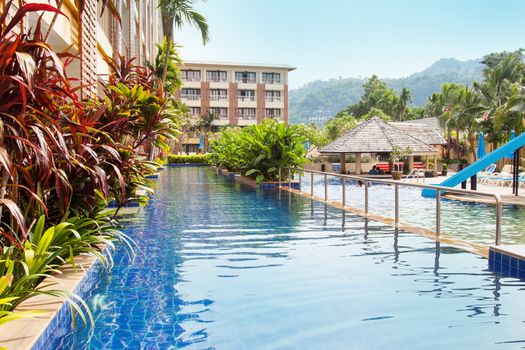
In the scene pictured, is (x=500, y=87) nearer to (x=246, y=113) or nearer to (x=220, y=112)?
(x=246, y=113)

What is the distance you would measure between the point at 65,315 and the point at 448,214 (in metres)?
9.31

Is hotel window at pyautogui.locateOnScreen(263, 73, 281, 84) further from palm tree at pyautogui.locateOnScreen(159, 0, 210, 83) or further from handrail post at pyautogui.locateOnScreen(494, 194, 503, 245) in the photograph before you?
handrail post at pyautogui.locateOnScreen(494, 194, 503, 245)

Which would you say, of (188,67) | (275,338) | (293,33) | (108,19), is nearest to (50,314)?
(275,338)

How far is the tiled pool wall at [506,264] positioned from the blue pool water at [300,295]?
0.48ft

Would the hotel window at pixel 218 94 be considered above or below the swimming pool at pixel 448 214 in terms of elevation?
above

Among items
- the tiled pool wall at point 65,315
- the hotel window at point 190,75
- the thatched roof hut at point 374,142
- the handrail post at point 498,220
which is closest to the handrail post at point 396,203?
the handrail post at point 498,220

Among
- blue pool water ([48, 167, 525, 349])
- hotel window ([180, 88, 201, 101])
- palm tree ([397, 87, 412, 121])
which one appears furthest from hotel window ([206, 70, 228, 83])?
blue pool water ([48, 167, 525, 349])

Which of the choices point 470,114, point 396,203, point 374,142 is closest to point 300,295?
point 396,203

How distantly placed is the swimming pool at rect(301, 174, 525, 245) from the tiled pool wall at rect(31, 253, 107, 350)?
18.4ft

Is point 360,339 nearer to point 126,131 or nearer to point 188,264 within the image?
point 188,264

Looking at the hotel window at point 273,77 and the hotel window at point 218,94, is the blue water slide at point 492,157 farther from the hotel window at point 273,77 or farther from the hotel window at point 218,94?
the hotel window at point 273,77

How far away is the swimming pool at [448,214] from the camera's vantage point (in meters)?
9.52

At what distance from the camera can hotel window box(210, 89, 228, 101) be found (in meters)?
70.9

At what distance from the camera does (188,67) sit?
6925 cm
